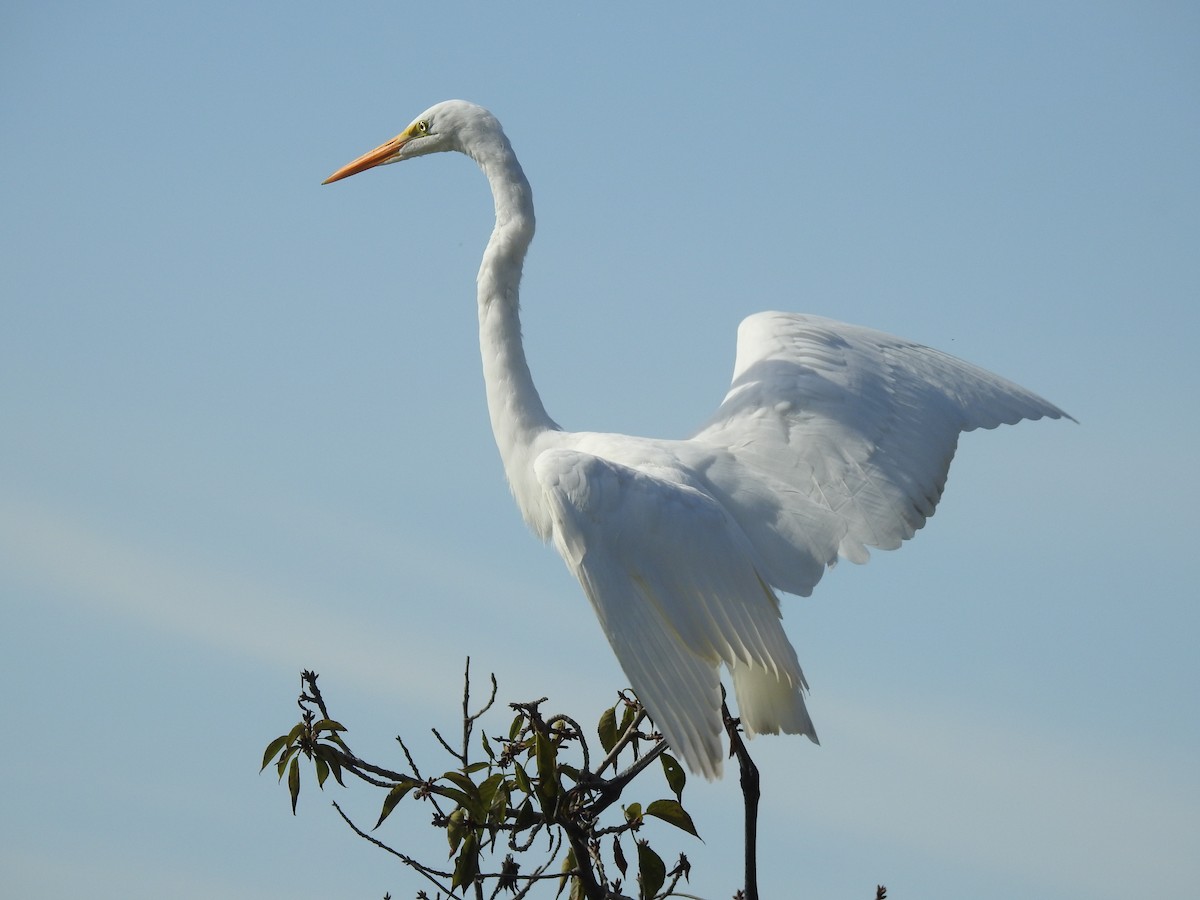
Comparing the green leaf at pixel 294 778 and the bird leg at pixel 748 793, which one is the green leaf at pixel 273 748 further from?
the bird leg at pixel 748 793

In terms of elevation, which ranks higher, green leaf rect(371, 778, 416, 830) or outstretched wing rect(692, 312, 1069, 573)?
outstretched wing rect(692, 312, 1069, 573)

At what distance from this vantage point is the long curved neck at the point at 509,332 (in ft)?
18.1

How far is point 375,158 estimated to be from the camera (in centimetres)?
618

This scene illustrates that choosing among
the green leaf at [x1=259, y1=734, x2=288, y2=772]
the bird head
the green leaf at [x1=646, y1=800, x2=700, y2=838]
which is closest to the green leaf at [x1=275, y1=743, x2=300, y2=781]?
the green leaf at [x1=259, y1=734, x2=288, y2=772]

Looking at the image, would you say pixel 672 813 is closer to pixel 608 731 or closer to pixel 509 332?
pixel 608 731

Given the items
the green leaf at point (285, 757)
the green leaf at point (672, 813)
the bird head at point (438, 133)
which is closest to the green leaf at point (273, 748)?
the green leaf at point (285, 757)

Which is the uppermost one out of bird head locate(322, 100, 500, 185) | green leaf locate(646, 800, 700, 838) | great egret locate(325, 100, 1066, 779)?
bird head locate(322, 100, 500, 185)

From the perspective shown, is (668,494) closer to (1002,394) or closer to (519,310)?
(519,310)

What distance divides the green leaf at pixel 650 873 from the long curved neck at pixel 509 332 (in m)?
1.60

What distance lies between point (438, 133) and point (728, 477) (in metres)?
2.01

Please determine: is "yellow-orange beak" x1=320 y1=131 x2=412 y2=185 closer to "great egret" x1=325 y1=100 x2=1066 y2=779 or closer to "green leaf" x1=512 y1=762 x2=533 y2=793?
"great egret" x1=325 y1=100 x2=1066 y2=779

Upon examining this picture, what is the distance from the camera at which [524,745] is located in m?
4.20

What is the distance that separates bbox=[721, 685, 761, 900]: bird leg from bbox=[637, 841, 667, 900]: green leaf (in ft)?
3.21

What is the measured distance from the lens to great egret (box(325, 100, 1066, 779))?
4.58m
